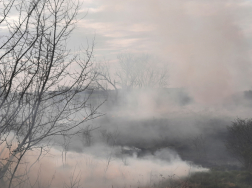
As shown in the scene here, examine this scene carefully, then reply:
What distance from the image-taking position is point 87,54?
4.56m

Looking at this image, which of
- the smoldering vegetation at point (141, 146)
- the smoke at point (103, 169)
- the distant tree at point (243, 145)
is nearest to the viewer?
the smoke at point (103, 169)

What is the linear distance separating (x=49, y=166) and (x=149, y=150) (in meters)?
11.7

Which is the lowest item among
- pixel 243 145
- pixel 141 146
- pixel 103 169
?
pixel 103 169

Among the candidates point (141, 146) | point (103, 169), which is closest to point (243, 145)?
point (103, 169)

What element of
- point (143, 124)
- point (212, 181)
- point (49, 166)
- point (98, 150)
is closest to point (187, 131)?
point (143, 124)

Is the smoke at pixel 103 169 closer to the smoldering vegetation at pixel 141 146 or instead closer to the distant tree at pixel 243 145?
the smoldering vegetation at pixel 141 146

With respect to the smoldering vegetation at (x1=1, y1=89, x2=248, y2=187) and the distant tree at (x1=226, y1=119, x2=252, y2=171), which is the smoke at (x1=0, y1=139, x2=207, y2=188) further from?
the distant tree at (x1=226, y1=119, x2=252, y2=171)

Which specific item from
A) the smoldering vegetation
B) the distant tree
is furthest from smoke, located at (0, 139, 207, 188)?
the distant tree

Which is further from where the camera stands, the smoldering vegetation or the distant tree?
the distant tree

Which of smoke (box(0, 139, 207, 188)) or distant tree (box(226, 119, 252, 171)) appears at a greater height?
distant tree (box(226, 119, 252, 171))

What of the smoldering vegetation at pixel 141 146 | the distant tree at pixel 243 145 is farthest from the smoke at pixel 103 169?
the distant tree at pixel 243 145

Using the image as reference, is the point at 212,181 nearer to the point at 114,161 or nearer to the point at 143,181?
the point at 143,181

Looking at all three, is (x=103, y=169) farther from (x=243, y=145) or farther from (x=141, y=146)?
(x=141, y=146)

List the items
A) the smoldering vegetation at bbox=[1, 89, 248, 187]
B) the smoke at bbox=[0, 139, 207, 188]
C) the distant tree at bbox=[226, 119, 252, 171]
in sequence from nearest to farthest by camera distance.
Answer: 1. the smoke at bbox=[0, 139, 207, 188]
2. the smoldering vegetation at bbox=[1, 89, 248, 187]
3. the distant tree at bbox=[226, 119, 252, 171]
